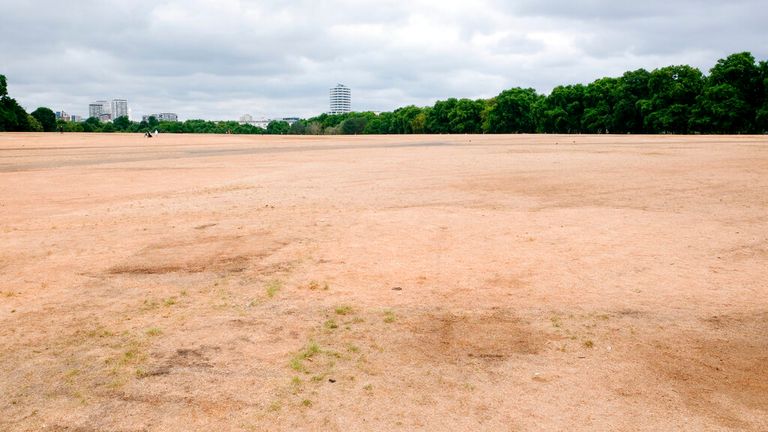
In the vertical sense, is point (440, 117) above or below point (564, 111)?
above

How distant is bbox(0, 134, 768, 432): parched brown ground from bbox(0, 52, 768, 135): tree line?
71621 millimetres

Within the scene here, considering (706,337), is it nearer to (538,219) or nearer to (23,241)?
(538,219)

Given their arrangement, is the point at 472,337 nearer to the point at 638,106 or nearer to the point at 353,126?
the point at 638,106

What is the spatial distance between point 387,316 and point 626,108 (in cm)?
9624

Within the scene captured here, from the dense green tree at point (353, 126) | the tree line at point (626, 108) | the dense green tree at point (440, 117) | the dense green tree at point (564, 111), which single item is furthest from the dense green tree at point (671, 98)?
the dense green tree at point (353, 126)

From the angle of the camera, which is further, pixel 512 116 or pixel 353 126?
pixel 353 126

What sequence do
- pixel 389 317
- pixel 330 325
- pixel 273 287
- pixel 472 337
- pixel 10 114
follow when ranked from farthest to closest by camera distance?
pixel 10 114 → pixel 273 287 → pixel 389 317 → pixel 330 325 → pixel 472 337

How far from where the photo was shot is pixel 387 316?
6.84m

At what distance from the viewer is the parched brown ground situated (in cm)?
469

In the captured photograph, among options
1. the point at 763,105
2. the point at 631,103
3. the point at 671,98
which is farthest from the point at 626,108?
the point at 763,105

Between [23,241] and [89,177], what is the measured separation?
1343 cm

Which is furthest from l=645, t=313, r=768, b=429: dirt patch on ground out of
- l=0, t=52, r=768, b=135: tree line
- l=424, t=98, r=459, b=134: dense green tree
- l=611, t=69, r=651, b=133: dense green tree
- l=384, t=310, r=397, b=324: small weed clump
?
l=424, t=98, r=459, b=134: dense green tree

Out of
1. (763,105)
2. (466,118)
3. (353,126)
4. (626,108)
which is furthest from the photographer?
(353,126)

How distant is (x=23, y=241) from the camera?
1110cm
